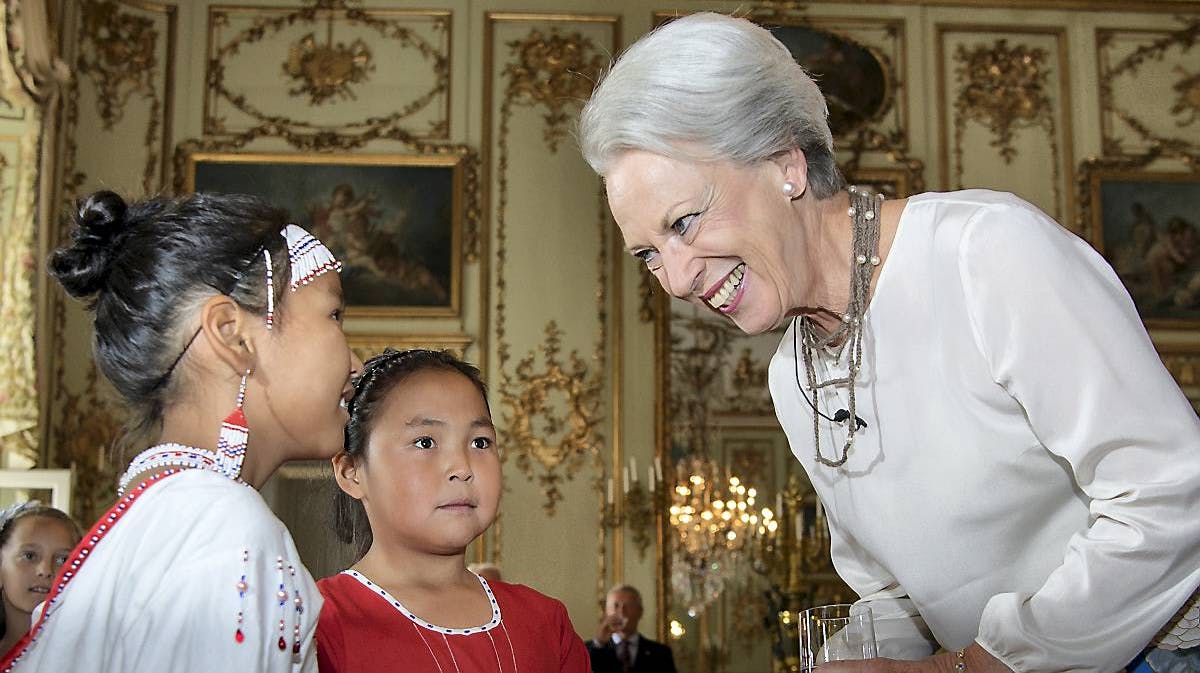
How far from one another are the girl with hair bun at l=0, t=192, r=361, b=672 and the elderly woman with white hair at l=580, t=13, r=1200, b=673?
62 cm

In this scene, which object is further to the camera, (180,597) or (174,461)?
(174,461)

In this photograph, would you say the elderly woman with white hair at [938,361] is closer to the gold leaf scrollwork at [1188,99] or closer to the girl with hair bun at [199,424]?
the girl with hair bun at [199,424]

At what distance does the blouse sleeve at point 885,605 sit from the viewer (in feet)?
8.01

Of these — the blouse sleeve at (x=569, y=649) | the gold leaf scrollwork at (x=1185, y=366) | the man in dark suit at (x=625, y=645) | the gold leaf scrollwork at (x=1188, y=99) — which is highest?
the gold leaf scrollwork at (x=1188, y=99)

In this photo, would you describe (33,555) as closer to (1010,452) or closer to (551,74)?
(1010,452)

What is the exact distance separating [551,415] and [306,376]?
7.54 meters

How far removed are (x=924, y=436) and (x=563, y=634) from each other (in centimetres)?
84

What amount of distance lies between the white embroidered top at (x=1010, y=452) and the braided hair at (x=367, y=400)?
0.70 meters

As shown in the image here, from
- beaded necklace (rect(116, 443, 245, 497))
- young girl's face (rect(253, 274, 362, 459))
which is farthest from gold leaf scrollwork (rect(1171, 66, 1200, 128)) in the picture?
beaded necklace (rect(116, 443, 245, 497))

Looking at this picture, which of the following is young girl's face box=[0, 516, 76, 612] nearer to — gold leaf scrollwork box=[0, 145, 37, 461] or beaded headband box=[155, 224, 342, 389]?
gold leaf scrollwork box=[0, 145, 37, 461]

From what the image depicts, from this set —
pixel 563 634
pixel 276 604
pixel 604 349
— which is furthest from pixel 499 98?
pixel 276 604

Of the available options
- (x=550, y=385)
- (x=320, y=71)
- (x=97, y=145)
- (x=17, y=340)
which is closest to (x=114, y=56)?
(x=97, y=145)

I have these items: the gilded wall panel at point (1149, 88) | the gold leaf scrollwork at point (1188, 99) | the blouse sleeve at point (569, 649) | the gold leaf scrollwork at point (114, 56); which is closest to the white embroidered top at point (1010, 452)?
the blouse sleeve at point (569, 649)

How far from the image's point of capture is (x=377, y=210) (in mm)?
9594
